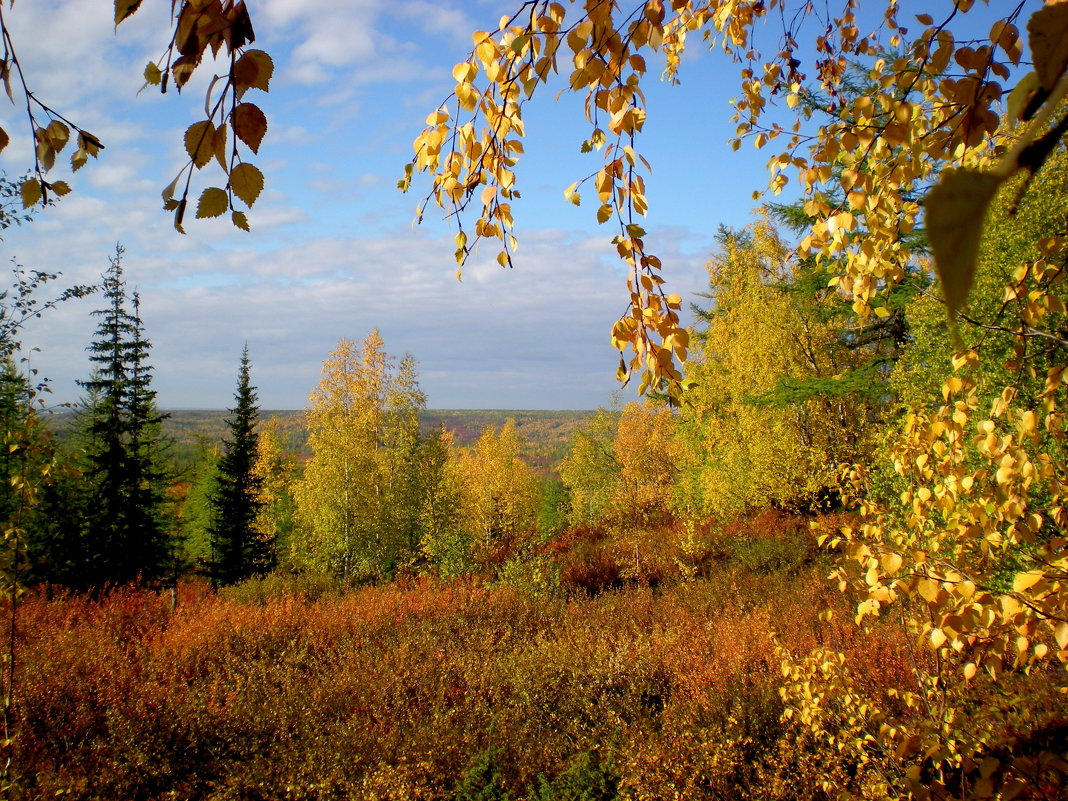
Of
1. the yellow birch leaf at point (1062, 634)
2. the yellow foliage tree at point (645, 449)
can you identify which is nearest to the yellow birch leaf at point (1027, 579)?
the yellow birch leaf at point (1062, 634)

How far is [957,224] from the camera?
239 millimetres

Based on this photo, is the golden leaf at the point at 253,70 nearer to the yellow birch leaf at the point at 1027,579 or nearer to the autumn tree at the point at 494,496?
the yellow birch leaf at the point at 1027,579

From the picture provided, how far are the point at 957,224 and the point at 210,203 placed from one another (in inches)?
31.4

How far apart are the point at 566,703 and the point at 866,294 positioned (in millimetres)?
5158

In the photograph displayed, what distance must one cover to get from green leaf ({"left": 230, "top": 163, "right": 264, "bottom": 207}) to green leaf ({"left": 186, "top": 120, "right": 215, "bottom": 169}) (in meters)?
0.03

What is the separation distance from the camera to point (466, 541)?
1394cm

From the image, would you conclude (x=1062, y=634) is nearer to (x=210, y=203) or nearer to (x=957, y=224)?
(x=957, y=224)

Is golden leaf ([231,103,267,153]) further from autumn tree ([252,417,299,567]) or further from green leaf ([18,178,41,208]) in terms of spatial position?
autumn tree ([252,417,299,567])

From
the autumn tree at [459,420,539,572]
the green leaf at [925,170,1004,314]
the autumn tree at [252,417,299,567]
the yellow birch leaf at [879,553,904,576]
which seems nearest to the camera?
the green leaf at [925,170,1004,314]

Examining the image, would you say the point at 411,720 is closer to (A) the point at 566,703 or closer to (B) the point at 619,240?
(A) the point at 566,703

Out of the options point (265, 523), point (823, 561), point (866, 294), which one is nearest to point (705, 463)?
point (823, 561)

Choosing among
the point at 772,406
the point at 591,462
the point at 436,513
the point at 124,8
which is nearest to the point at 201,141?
the point at 124,8

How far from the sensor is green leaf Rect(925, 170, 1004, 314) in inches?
8.9

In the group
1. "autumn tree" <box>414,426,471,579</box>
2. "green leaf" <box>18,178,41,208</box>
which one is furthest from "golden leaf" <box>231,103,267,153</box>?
"autumn tree" <box>414,426,471,579</box>
